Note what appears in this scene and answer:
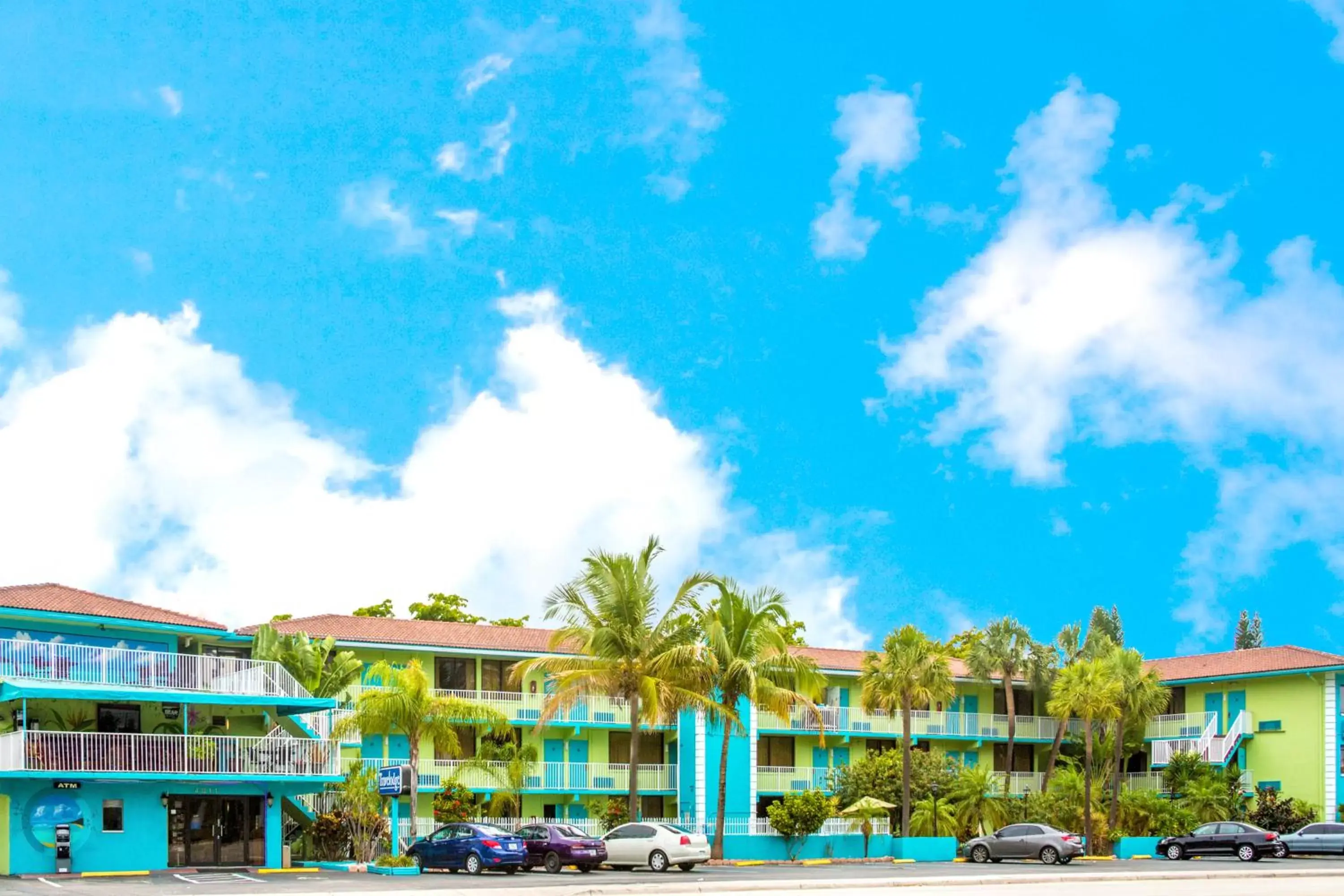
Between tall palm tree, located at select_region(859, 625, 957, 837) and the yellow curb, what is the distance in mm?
24025


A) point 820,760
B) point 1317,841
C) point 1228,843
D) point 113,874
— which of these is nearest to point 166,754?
point 113,874

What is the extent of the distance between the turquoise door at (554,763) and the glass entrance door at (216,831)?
1229 cm

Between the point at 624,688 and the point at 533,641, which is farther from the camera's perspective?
the point at 533,641

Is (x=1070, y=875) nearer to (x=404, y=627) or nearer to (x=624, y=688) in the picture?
(x=624, y=688)

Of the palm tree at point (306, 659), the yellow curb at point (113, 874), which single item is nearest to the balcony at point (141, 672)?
the palm tree at point (306, 659)

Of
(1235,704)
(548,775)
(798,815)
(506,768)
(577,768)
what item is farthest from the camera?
(1235,704)

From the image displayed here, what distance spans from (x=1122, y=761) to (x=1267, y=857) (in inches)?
503

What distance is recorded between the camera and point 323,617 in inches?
2099

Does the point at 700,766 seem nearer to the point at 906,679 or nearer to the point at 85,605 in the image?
the point at 906,679

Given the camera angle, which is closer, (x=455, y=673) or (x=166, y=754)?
(x=166, y=754)

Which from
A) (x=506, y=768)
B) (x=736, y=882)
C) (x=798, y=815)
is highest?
(x=506, y=768)

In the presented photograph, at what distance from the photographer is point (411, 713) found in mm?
42094

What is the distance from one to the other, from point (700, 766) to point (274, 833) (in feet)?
57.3

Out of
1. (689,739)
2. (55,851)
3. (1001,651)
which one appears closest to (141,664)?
(55,851)
